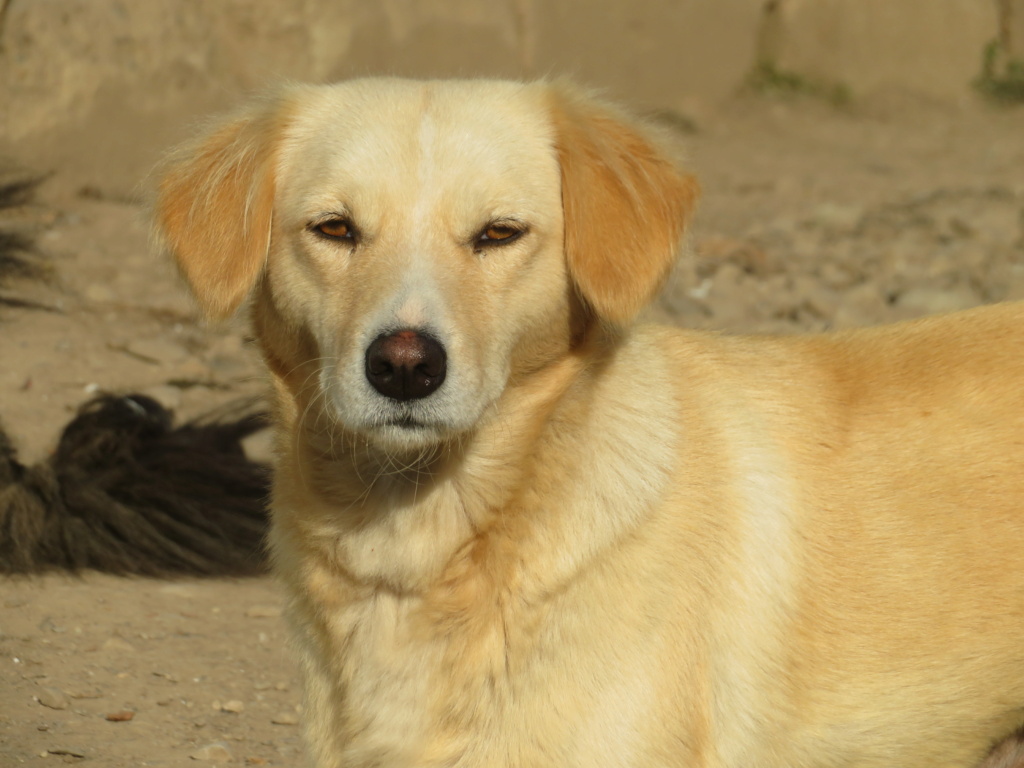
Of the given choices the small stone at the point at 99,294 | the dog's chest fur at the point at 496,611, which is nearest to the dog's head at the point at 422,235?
the dog's chest fur at the point at 496,611

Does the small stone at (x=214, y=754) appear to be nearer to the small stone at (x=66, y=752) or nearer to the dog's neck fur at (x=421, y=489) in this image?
the small stone at (x=66, y=752)

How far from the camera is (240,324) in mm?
5723

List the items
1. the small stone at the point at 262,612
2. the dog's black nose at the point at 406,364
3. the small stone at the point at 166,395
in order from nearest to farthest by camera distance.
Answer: the dog's black nose at the point at 406,364 < the small stone at the point at 262,612 < the small stone at the point at 166,395

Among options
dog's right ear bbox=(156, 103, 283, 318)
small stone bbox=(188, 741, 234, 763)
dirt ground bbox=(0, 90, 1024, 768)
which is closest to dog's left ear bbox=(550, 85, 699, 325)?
dirt ground bbox=(0, 90, 1024, 768)

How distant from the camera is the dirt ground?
3725 mm

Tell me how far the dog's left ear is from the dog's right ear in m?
0.72

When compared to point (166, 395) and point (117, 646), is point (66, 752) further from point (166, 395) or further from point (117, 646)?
point (166, 395)

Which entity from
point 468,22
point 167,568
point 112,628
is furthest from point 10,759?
point 468,22

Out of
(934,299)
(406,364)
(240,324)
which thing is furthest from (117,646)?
(934,299)

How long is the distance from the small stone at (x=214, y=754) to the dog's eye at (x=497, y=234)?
1624 millimetres

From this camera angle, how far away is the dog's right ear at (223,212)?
303 cm

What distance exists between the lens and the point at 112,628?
162 inches

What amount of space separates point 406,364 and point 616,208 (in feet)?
2.23

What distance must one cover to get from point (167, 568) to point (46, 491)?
484 mm
